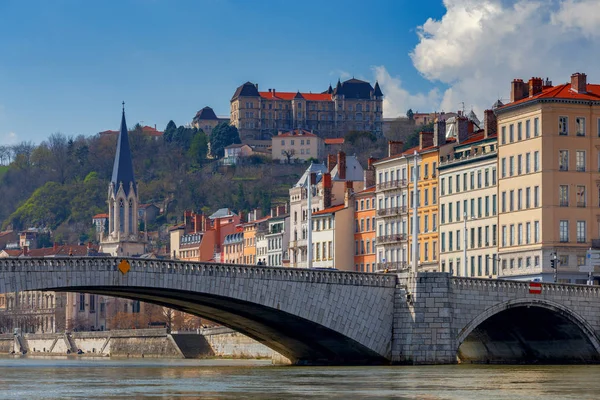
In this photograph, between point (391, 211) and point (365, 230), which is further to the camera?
point (365, 230)

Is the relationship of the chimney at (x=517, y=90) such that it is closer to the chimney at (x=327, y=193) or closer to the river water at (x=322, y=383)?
the river water at (x=322, y=383)

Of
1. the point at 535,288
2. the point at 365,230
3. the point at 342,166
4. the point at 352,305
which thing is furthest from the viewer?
the point at 342,166

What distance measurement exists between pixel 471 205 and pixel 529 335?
702 inches

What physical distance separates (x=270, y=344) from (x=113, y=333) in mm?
49646

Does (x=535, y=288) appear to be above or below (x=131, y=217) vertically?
below

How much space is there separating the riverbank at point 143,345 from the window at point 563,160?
16.9 metres

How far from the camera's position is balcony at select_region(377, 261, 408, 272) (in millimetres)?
102312

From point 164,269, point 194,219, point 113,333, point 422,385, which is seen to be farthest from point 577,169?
point 194,219

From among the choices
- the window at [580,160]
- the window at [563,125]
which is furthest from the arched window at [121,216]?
the window at [563,125]

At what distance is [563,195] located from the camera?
284 feet

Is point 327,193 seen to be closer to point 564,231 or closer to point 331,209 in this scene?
point 331,209

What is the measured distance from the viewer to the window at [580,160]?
87.1 metres

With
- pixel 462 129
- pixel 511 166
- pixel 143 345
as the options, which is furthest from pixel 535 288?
pixel 143 345

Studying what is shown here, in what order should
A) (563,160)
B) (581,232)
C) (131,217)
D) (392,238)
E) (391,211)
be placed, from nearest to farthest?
1. (581,232)
2. (563,160)
3. (391,211)
4. (392,238)
5. (131,217)
